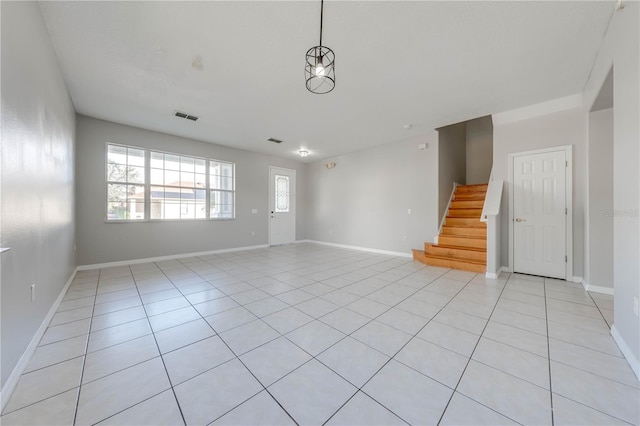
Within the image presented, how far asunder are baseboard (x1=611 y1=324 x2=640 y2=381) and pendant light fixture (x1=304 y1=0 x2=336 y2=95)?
2799 mm

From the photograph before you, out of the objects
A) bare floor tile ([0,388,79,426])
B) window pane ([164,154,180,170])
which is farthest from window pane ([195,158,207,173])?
bare floor tile ([0,388,79,426])

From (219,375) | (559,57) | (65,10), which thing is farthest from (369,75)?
(219,375)

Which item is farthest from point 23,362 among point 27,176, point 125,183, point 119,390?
point 125,183

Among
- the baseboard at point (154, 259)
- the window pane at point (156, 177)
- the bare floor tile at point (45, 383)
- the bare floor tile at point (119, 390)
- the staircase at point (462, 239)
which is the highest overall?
the window pane at point (156, 177)

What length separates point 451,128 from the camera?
5.82 m

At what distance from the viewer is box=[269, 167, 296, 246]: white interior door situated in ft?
23.0

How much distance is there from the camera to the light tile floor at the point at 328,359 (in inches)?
50.0

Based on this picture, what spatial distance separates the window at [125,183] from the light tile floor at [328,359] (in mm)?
1850

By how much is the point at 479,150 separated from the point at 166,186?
822 cm

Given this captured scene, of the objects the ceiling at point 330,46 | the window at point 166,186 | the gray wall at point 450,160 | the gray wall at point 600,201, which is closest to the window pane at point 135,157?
the window at point 166,186

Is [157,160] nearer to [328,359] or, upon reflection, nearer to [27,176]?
[27,176]

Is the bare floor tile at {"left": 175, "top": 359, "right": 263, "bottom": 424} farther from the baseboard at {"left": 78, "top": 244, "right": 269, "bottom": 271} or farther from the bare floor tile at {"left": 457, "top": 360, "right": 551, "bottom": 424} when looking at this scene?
the baseboard at {"left": 78, "top": 244, "right": 269, "bottom": 271}

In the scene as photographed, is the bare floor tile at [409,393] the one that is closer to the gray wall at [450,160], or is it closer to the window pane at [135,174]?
the gray wall at [450,160]

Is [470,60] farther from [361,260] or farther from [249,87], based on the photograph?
[361,260]
